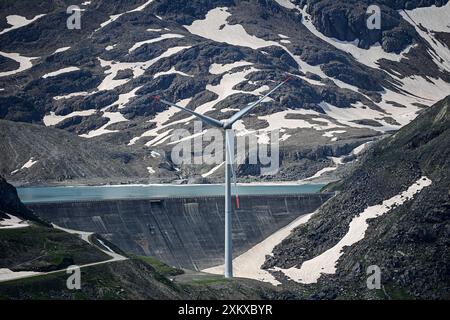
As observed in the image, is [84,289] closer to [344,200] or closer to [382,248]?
[382,248]

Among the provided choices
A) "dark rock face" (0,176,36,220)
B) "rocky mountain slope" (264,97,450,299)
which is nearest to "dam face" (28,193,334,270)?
"rocky mountain slope" (264,97,450,299)

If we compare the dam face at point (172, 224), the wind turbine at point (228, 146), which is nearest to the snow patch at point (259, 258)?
the dam face at point (172, 224)

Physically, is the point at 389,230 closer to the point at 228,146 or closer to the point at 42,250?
the point at 228,146

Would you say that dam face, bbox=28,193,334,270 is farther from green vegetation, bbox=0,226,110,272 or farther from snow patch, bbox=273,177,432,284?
green vegetation, bbox=0,226,110,272

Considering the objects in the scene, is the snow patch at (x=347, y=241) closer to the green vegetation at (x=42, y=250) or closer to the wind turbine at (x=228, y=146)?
the wind turbine at (x=228, y=146)
